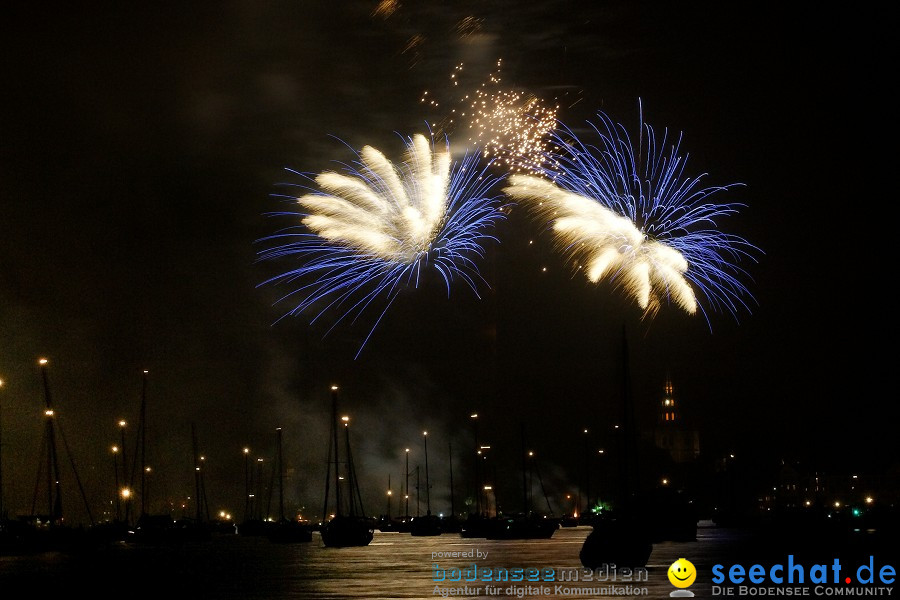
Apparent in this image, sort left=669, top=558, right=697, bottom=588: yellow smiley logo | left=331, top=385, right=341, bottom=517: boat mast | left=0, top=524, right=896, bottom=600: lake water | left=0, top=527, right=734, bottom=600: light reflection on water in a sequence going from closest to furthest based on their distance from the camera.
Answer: left=669, top=558, right=697, bottom=588: yellow smiley logo, left=0, top=524, right=896, bottom=600: lake water, left=0, top=527, right=734, bottom=600: light reflection on water, left=331, top=385, right=341, bottom=517: boat mast

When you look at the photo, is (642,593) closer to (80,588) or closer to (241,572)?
(80,588)

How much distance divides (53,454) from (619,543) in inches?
2198

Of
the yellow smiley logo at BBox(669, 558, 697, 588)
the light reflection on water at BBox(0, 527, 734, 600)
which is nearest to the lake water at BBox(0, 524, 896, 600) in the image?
the light reflection on water at BBox(0, 527, 734, 600)

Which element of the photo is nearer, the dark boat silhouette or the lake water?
the lake water

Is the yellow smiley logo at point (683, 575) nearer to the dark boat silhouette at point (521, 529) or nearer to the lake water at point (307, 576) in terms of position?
the lake water at point (307, 576)

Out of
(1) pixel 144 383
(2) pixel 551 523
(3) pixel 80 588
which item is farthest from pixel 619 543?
(1) pixel 144 383

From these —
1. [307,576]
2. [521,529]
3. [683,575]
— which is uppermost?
[521,529]

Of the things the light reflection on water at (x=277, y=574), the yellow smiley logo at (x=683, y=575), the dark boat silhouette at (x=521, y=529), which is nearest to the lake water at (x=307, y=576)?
the light reflection on water at (x=277, y=574)

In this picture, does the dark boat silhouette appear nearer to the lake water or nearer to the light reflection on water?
the light reflection on water

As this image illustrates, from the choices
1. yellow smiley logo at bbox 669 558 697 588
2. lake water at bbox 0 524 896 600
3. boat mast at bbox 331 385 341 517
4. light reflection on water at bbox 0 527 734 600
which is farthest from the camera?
boat mast at bbox 331 385 341 517

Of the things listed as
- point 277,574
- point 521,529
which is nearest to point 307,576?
point 277,574

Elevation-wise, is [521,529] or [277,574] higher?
[521,529]

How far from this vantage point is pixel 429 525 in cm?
11000

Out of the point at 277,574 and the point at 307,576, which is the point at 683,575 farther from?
the point at 277,574
